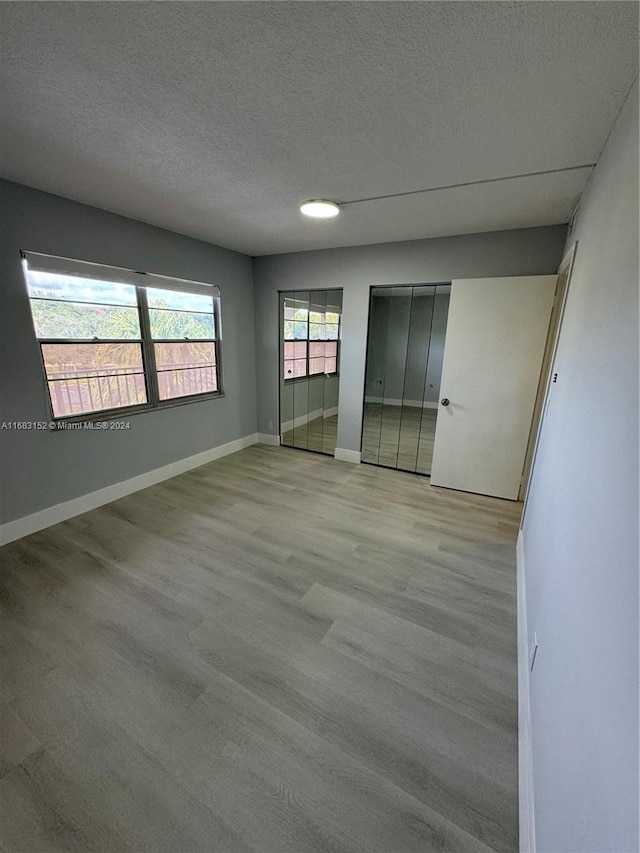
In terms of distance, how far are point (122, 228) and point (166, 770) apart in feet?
11.7

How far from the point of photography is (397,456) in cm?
426

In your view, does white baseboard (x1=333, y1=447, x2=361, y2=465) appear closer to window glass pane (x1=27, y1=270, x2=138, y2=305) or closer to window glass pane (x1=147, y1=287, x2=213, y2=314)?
window glass pane (x1=147, y1=287, x2=213, y2=314)

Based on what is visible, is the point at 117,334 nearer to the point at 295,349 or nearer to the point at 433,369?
the point at 295,349

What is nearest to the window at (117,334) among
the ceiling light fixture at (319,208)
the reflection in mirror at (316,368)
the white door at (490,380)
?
the reflection in mirror at (316,368)

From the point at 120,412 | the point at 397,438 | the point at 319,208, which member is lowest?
the point at 397,438

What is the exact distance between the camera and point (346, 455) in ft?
14.0

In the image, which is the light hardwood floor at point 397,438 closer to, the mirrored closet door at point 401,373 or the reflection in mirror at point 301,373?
the mirrored closet door at point 401,373

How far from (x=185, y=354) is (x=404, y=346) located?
3213 millimetres

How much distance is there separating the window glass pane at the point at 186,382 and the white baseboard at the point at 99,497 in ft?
2.43

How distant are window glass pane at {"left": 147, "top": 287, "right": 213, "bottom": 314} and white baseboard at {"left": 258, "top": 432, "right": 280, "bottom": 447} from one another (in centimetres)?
182

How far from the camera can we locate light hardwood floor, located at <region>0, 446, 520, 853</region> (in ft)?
3.57

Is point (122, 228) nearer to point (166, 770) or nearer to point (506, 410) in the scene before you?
point (166, 770)

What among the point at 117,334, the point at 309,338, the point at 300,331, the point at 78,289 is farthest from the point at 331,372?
the point at 78,289

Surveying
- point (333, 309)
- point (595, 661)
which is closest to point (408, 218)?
point (333, 309)
